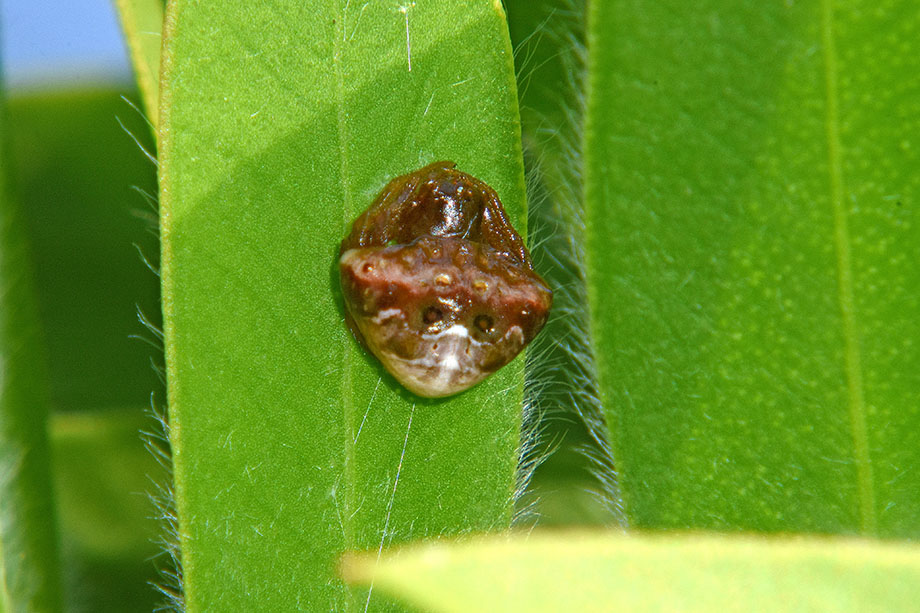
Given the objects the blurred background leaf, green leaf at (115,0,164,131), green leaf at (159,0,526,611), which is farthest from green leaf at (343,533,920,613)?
the blurred background leaf

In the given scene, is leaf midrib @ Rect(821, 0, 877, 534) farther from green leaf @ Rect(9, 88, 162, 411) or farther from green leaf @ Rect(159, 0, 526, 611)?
green leaf @ Rect(9, 88, 162, 411)

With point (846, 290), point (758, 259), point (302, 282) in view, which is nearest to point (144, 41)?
point (302, 282)

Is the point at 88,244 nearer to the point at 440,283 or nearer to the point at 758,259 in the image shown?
the point at 440,283

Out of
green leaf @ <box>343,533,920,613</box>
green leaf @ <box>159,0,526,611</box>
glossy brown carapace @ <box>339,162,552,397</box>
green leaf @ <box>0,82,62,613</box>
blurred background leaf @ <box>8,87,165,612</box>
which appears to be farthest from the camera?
blurred background leaf @ <box>8,87,165,612</box>

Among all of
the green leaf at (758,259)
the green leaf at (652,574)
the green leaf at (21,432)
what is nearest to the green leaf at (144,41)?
the green leaf at (21,432)

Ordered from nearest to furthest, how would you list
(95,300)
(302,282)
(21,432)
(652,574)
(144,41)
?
(652,574) < (302,282) < (21,432) < (144,41) < (95,300)

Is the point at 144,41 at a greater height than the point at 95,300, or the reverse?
the point at 144,41

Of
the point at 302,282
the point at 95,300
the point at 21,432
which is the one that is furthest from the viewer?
the point at 95,300
